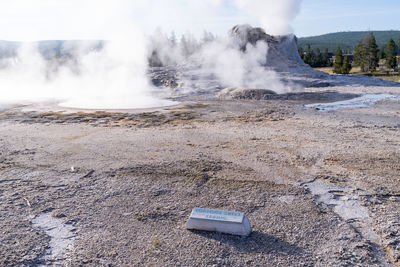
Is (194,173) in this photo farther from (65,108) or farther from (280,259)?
(65,108)

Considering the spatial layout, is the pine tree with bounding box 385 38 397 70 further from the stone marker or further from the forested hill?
the forested hill

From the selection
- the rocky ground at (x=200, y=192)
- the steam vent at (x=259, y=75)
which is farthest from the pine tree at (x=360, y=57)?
the rocky ground at (x=200, y=192)

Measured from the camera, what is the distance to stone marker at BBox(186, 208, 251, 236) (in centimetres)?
381

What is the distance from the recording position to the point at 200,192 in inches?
201

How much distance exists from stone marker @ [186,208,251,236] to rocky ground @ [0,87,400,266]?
0.08 metres

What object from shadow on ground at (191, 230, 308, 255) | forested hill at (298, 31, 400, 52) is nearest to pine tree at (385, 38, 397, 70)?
shadow on ground at (191, 230, 308, 255)

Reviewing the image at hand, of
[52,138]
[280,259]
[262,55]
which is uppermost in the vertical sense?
[262,55]

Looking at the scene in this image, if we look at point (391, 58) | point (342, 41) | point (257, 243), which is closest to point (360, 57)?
point (391, 58)

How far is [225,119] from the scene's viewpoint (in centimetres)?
1076

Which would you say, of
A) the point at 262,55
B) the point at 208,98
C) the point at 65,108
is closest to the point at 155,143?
the point at 65,108

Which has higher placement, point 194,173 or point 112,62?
Answer: point 112,62

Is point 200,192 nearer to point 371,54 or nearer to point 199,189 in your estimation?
point 199,189

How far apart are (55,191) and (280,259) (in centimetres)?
357

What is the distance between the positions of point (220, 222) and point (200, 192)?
1282 mm
